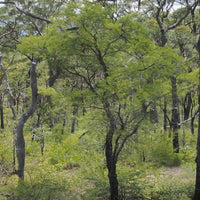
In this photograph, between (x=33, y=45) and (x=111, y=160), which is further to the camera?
(x=111, y=160)

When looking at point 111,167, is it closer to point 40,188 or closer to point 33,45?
point 40,188

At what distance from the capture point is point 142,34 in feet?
16.0

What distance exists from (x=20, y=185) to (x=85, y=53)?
3.61 m

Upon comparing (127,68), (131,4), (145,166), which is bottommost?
(145,166)

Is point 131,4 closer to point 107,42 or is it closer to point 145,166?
point 107,42

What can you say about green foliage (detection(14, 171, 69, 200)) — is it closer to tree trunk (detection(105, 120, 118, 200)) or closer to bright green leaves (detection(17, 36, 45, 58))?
tree trunk (detection(105, 120, 118, 200))

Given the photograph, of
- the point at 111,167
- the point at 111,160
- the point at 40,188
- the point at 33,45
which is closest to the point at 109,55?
the point at 33,45

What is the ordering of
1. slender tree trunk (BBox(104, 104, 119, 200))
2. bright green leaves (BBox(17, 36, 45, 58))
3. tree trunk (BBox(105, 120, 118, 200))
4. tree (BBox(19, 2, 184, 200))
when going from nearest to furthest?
tree (BBox(19, 2, 184, 200)) → bright green leaves (BBox(17, 36, 45, 58)) → slender tree trunk (BBox(104, 104, 119, 200)) → tree trunk (BBox(105, 120, 118, 200))

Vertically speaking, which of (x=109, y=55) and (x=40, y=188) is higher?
(x=109, y=55)

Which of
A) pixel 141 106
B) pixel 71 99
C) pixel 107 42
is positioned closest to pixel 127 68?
pixel 107 42

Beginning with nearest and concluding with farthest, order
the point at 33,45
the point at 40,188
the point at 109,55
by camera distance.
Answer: the point at 33,45 < the point at 109,55 < the point at 40,188

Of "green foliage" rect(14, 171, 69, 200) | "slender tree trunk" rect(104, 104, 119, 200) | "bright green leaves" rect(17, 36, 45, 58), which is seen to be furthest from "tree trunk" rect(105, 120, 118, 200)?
"bright green leaves" rect(17, 36, 45, 58)

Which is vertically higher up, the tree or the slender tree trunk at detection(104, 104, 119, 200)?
the tree

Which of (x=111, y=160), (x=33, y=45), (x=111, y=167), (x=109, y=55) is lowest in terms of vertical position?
(x=111, y=167)
